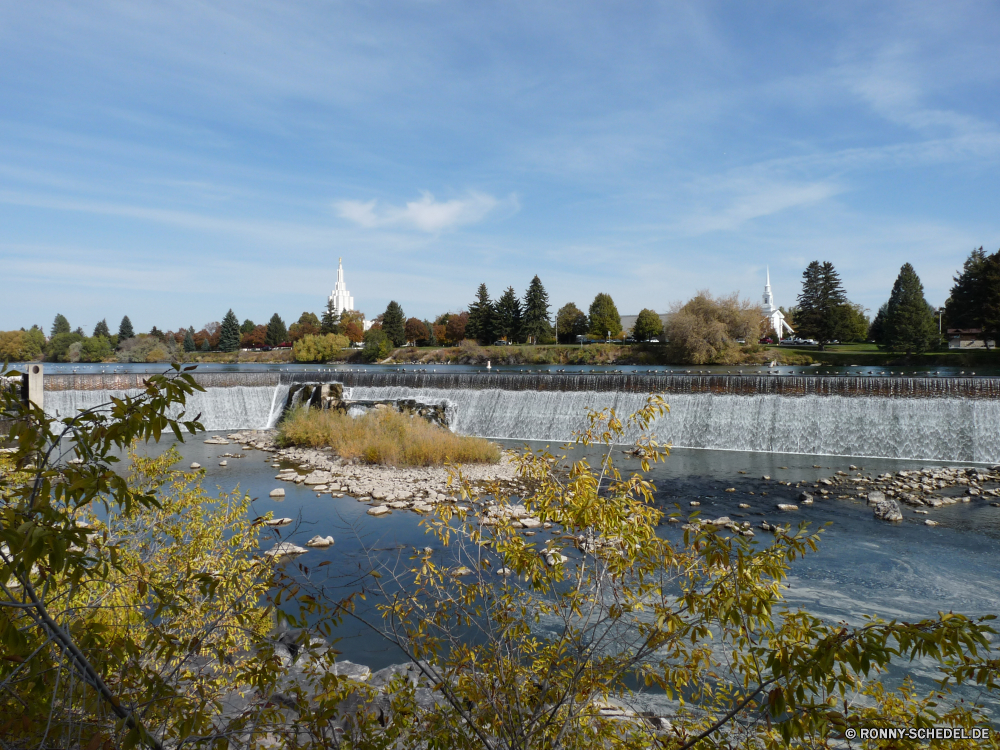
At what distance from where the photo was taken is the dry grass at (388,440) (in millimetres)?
14305

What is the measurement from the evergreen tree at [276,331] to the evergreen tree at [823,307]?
53584mm

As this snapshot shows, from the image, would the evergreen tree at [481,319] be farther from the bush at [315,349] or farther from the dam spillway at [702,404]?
the dam spillway at [702,404]

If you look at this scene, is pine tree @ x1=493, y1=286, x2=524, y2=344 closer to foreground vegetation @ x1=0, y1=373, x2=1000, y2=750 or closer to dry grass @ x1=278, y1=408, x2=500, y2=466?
dry grass @ x1=278, y1=408, x2=500, y2=466

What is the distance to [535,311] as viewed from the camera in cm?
5812

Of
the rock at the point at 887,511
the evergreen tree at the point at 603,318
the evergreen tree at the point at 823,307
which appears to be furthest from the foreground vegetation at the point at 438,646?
the evergreen tree at the point at 603,318

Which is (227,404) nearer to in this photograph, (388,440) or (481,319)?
(388,440)

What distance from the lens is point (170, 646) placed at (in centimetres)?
210

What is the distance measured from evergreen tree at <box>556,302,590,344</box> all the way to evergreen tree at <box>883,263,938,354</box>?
30.5 m

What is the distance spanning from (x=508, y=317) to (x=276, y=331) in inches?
1117

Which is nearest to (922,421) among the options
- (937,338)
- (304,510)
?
(304,510)

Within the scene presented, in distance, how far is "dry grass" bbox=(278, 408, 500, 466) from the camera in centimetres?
1430

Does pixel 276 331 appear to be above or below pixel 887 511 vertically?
above

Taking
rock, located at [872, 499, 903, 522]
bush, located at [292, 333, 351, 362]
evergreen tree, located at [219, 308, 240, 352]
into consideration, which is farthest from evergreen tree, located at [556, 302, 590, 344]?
rock, located at [872, 499, 903, 522]

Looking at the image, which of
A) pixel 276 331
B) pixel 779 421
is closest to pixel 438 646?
pixel 779 421
